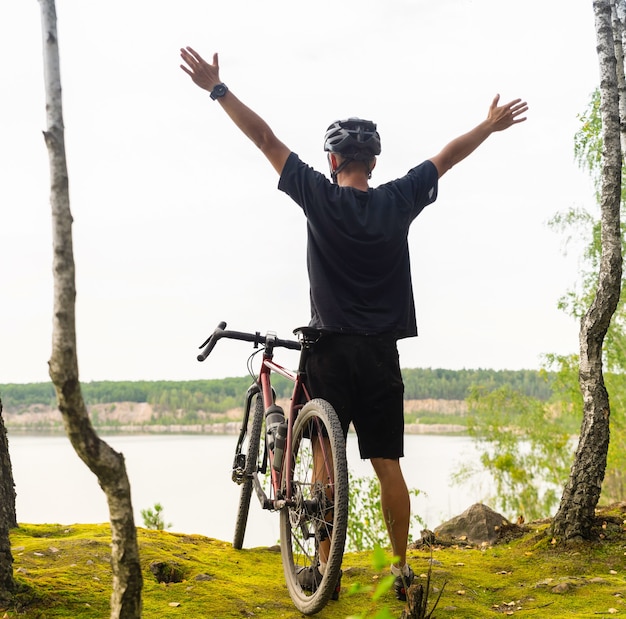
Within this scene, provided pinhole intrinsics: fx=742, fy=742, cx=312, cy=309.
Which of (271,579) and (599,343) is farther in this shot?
(599,343)

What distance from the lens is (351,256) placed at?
3514 millimetres

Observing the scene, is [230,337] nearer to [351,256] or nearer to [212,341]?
[212,341]

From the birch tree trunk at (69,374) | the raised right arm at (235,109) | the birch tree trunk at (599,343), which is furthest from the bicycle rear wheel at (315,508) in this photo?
the birch tree trunk at (599,343)

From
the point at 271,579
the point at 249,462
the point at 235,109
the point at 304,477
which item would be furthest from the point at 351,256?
the point at 271,579

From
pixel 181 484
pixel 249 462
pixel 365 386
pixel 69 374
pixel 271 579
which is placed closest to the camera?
pixel 69 374

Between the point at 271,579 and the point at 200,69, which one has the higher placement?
the point at 200,69

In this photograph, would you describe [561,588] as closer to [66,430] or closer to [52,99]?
[66,430]

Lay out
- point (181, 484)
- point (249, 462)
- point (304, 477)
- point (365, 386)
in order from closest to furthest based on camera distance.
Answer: point (365, 386) → point (304, 477) → point (249, 462) → point (181, 484)

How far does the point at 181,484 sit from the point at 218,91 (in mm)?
17289

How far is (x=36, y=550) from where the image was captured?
379 centimetres

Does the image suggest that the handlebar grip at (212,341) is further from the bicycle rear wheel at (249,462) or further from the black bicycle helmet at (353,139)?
the black bicycle helmet at (353,139)

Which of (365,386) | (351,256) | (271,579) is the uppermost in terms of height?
(351,256)

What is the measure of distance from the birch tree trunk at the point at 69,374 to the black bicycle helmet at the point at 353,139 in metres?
1.69

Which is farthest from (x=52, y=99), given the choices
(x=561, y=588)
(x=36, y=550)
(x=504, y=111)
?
(x=561, y=588)
